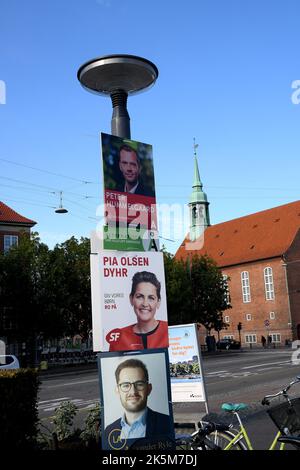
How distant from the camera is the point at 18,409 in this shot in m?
6.23

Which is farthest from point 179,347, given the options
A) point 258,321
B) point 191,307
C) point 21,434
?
point 258,321

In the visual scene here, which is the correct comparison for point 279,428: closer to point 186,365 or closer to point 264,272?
point 186,365

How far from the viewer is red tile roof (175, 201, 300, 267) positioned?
218 feet

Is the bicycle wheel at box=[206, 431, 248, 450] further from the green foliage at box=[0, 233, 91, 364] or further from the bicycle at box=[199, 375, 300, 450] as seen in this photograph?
the green foliage at box=[0, 233, 91, 364]

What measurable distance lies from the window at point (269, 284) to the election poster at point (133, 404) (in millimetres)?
60532

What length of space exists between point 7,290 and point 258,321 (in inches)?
1504

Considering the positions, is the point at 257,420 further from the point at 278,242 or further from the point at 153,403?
the point at 278,242

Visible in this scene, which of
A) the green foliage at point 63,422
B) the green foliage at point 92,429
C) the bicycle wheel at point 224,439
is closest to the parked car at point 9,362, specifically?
the green foliage at point 63,422

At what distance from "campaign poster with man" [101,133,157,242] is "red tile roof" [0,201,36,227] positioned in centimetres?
4862

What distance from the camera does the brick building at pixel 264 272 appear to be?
6306 centimetres

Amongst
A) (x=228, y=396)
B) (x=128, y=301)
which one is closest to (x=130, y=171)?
(x=128, y=301)

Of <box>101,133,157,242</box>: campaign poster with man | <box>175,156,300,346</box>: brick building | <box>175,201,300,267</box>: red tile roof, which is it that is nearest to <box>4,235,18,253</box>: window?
<box>175,201,300,267</box>: red tile roof

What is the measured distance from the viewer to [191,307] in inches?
1940

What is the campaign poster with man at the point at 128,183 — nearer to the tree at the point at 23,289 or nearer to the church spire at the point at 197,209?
the tree at the point at 23,289
